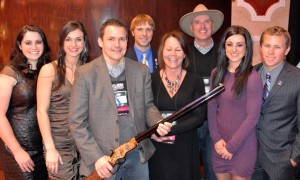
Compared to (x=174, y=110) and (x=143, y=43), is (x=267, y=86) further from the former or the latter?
(x=143, y=43)

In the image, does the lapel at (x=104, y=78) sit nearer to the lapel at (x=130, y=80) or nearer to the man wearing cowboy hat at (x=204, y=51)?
the lapel at (x=130, y=80)

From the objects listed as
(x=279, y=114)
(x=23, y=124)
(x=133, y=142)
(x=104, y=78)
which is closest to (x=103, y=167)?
(x=133, y=142)

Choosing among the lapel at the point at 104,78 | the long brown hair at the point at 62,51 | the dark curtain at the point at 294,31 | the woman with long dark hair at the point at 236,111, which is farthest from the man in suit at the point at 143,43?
the dark curtain at the point at 294,31

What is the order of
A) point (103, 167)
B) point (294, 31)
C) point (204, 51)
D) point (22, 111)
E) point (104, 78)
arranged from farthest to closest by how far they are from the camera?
1. point (294, 31)
2. point (204, 51)
3. point (22, 111)
4. point (104, 78)
5. point (103, 167)

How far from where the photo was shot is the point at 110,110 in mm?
2029

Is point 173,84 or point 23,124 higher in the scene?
point 173,84

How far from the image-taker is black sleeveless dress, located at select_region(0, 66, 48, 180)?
2293mm

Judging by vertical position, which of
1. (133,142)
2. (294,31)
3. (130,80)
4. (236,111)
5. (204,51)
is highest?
(294,31)

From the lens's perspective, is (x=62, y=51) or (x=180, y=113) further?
(x=62, y=51)

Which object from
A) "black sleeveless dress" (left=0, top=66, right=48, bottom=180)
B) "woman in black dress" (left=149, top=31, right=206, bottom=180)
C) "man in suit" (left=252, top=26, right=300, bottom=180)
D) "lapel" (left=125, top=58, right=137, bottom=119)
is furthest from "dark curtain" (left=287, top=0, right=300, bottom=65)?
"black sleeveless dress" (left=0, top=66, right=48, bottom=180)

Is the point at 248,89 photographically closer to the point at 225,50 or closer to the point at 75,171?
the point at 225,50

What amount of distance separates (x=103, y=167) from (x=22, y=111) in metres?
0.86

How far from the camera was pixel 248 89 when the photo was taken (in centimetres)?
219

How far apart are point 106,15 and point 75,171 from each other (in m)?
2.38
